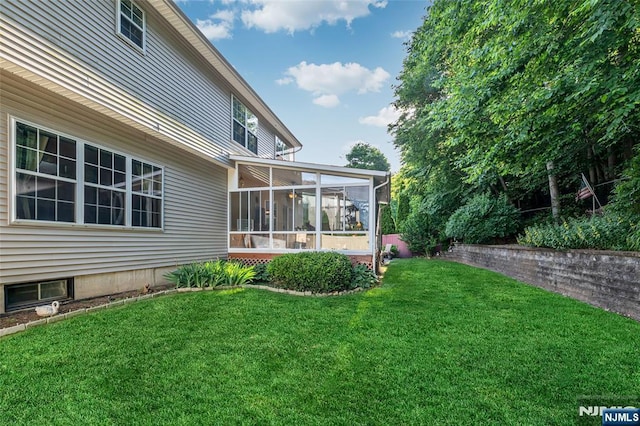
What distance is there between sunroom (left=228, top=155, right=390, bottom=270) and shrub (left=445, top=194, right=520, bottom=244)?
14.8 feet

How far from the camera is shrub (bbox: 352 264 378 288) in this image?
7363 millimetres

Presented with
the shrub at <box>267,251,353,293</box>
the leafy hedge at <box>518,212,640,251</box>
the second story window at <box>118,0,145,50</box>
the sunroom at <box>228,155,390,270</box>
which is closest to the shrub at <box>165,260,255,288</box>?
the shrub at <box>267,251,353,293</box>

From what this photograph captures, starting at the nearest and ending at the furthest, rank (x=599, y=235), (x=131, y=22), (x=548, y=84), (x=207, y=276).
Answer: (x=599, y=235) → (x=548, y=84) → (x=131, y=22) → (x=207, y=276)

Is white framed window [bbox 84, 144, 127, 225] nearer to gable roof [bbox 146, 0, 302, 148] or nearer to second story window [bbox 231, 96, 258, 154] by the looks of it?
gable roof [bbox 146, 0, 302, 148]

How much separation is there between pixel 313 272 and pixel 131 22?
669 cm

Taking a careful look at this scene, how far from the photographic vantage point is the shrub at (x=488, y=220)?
10930 millimetres

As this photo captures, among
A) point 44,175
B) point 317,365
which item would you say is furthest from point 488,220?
point 44,175

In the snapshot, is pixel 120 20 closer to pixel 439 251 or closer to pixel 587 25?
pixel 587 25

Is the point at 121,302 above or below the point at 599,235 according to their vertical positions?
below

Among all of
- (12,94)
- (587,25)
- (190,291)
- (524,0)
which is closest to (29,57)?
(12,94)

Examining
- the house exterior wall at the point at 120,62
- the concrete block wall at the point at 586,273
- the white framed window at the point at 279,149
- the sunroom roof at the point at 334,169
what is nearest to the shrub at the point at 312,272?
the sunroom roof at the point at 334,169

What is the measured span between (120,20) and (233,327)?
6.54m

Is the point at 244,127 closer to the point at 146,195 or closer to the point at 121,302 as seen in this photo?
the point at 146,195

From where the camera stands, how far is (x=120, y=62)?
242 inches
